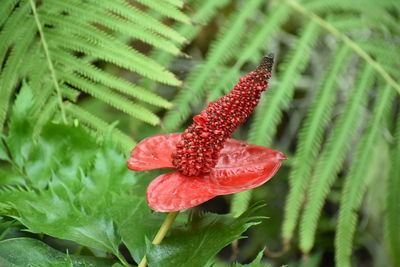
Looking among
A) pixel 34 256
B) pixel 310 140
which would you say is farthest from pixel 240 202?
pixel 34 256

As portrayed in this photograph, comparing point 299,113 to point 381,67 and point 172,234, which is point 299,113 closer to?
point 381,67

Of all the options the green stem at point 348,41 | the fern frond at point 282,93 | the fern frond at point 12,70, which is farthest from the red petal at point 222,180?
the green stem at point 348,41

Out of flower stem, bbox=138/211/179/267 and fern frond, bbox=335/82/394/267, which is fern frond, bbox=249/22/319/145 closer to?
fern frond, bbox=335/82/394/267

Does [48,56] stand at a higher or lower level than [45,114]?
higher

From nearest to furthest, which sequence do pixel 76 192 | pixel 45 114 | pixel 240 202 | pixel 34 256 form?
pixel 34 256 < pixel 76 192 < pixel 45 114 < pixel 240 202

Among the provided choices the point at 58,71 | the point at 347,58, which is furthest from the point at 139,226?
the point at 347,58

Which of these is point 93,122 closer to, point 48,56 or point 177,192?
point 48,56
